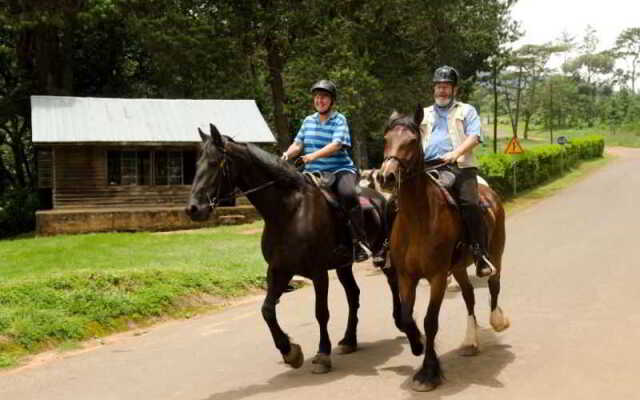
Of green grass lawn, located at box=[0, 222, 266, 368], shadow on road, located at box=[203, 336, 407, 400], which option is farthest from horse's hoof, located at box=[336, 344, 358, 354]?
green grass lawn, located at box=[0, 222, 266, 368]

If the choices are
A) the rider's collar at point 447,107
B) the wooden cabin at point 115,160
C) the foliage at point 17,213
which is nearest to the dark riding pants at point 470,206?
the rider's collar at point 447,107

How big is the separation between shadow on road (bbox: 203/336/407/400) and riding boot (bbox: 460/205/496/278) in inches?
53.3

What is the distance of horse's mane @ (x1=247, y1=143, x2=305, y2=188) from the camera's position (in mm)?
6613

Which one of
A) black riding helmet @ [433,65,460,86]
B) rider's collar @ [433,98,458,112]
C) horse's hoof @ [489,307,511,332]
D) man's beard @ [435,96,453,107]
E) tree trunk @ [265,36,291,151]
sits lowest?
horse's hoof @ [489,307,511,332]

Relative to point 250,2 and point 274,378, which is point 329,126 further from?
point 250,2

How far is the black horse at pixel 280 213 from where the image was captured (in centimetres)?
629

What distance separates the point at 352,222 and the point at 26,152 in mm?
35300

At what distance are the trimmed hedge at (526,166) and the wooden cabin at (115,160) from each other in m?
8.52

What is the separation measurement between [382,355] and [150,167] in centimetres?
2005

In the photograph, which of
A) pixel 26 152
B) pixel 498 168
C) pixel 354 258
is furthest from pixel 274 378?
pixel 26 152

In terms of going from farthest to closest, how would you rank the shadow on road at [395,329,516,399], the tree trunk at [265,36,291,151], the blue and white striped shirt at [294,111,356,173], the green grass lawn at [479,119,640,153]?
A: the green grass lawn at [479,119,640,153], the tree trunk at [265,36,291,151], the blue and white striped shirt at [294,111,356,173], the shadow on road at [395,329,516,399]

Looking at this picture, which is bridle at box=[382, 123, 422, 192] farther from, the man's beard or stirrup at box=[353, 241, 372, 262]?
stirrup at box=[353, 241, 372, 262]

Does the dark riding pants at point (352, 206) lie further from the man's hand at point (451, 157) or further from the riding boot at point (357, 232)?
the man's hand at point (451, 157)

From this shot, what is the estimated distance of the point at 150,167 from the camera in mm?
25812
